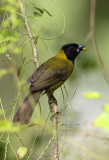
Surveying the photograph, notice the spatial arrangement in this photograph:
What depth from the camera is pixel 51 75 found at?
289 centimetres

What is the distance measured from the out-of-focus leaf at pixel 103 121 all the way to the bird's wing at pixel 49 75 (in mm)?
1928

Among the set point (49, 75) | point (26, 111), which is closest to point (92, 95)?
point (26, 111)

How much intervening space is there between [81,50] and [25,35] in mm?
1032

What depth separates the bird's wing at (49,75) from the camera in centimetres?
271

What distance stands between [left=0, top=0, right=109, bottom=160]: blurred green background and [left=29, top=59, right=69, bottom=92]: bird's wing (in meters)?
0.09

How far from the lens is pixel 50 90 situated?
116 inches

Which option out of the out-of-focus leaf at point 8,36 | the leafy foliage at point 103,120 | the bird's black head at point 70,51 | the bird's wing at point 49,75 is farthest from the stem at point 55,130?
the bird's black head at point 70,51

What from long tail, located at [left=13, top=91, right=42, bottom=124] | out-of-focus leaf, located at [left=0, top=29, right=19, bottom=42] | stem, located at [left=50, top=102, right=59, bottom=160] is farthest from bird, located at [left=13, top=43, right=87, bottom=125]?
out-of-focus leaf, located at [left=0, top=29, right=19, bottom=42]

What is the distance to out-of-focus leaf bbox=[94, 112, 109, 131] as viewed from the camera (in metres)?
0.68

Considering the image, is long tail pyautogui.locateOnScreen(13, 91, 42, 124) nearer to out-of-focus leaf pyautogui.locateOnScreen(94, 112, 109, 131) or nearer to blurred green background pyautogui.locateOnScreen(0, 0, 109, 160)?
blurred green background pyautogui.locateOnScreen(0, 0, 109, 160)

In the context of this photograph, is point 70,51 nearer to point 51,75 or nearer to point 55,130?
point 51,75

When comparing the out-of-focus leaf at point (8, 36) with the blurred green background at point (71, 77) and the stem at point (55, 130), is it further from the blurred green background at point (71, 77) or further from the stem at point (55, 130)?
the stem at point (55, 130)

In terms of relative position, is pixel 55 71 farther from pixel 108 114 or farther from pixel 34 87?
pixel 108 114

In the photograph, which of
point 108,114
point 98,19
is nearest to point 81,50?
point 98,19
